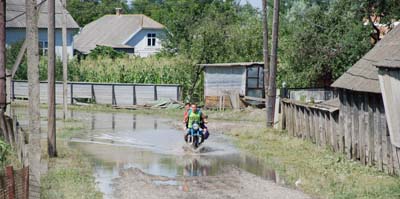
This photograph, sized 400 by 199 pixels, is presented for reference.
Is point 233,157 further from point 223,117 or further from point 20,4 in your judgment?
point 20,4

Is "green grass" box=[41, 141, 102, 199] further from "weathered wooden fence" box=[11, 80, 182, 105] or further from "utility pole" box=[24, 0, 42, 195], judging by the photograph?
"weathered wooden fence" box=[11, 80, 182, 105]

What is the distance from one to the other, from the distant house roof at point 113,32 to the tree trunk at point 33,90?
64494mm

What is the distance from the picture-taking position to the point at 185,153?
87.2 feet

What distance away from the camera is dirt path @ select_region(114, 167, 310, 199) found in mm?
17844

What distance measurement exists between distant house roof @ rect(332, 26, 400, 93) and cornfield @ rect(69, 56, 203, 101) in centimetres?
2524

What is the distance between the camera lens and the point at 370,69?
2366cm

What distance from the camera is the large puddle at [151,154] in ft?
72.1

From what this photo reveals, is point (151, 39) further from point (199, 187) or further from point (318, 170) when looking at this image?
point (199, 187)

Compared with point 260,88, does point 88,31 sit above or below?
above

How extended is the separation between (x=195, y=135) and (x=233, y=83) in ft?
62.6

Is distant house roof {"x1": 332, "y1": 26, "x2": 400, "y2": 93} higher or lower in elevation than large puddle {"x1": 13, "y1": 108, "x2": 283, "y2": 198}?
higher

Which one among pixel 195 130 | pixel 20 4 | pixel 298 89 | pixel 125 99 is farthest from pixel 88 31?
pixel 195 130

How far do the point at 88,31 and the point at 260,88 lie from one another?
49105 millimetres

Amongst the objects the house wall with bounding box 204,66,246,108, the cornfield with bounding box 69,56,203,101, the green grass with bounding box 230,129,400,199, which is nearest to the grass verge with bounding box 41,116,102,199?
the green grass with bounding box 230,129,400,199
